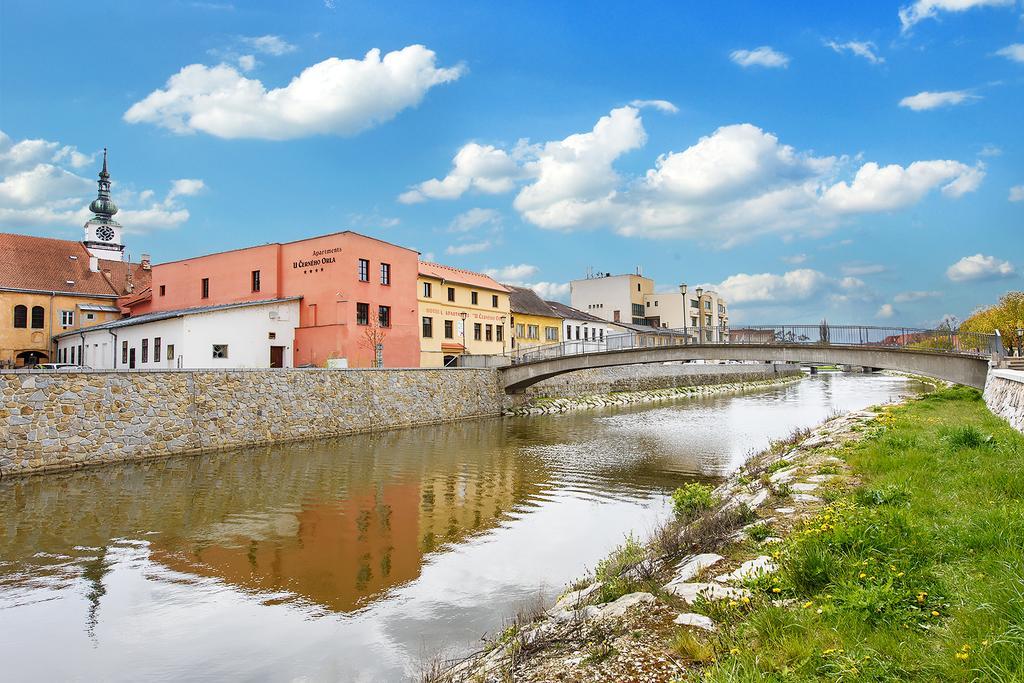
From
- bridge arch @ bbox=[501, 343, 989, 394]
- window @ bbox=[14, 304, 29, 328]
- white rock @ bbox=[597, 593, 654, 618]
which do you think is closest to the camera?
white rock @ bbox=[597, 593, 654, 618]

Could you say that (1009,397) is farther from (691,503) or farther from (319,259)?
(319,259)

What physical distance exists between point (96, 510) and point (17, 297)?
42.3 meters

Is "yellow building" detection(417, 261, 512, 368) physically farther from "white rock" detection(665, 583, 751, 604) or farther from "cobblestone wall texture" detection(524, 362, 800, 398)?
"white rock" detection(665, 583, 751, 604)

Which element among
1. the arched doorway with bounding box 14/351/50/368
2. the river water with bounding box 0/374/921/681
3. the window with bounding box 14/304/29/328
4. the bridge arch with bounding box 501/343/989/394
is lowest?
the river water with bounding box 0/374/921/681

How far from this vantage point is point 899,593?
4.38 metres

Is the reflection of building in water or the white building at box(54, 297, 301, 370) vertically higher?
the white building at box(54, 297, 301, 370)

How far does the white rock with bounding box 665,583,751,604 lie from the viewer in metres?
A: 5.37

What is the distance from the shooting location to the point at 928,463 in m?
8.64

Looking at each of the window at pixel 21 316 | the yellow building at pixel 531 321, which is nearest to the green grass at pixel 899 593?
the yellow building at pixel 531 321

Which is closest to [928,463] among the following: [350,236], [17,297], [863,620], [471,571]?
[863,620]

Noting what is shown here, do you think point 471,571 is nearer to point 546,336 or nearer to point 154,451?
point 154,451

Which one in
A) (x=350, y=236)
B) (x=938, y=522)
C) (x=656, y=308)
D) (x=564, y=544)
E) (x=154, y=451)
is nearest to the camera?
(x=938, y=522)

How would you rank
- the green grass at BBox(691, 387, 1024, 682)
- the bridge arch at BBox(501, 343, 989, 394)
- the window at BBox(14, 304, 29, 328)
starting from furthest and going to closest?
the window at BBox(14, 304, 29, 328) < the bridge arch at BBox(501, 343, 989, 394) < the green grass at BBox(691, 387, 1024, 682)

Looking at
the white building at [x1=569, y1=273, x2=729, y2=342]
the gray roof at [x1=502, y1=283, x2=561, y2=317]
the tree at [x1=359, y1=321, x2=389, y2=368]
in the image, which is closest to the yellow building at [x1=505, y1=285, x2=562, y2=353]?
the gray roof at [x1=502, y1=283, x2=561, y2=317]
